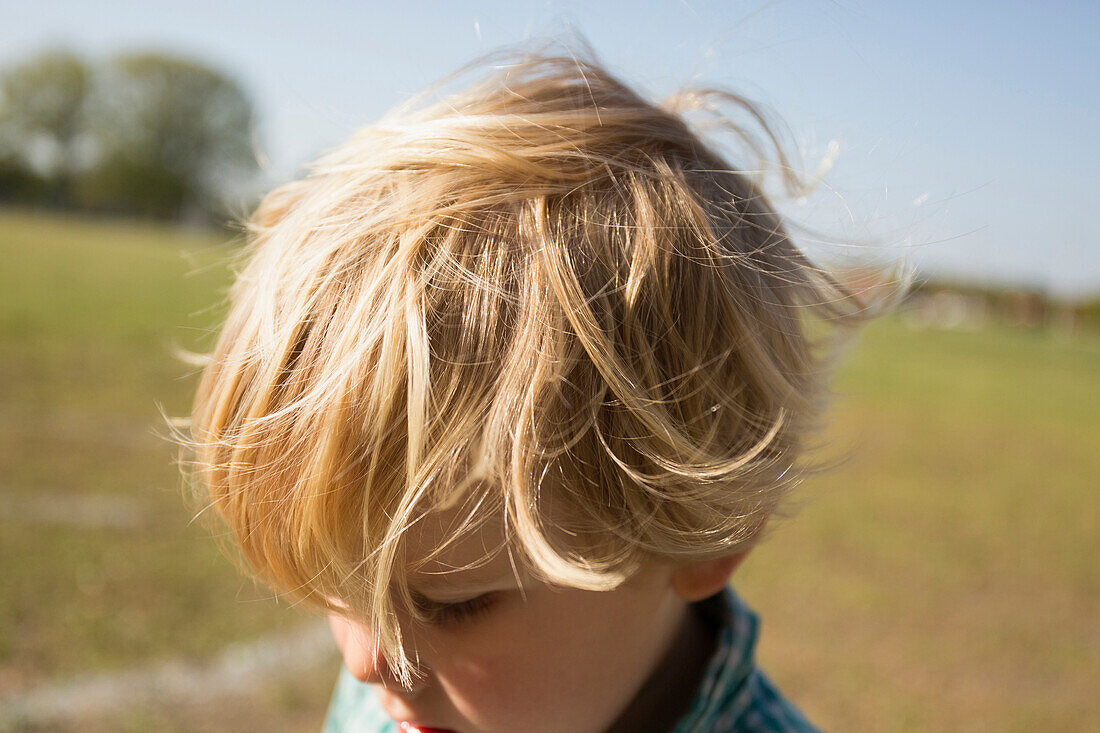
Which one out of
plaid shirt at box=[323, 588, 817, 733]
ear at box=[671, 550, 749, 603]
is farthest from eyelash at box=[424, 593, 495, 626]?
plaid shirt at box=[323, 588, 817, 733]

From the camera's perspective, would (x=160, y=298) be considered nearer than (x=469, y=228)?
No

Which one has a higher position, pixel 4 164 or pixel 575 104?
pixel 575 104

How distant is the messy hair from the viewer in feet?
2.71

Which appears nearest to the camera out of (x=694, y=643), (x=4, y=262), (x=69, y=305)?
(x=694, y=643)

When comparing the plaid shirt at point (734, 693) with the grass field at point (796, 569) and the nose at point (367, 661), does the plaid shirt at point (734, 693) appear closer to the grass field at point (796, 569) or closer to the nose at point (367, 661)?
the grass field at point (796, 569)

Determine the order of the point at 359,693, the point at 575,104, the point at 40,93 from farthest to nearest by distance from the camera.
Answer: the point at 40,93
the point at 359,693
the point at 575,104

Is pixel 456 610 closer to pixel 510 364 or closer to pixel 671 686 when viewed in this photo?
pixel 510 364

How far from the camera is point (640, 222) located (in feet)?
2.91

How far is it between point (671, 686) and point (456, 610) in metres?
0.39

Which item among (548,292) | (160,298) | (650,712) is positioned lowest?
(160,298)

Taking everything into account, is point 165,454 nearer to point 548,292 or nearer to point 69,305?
point 548,292

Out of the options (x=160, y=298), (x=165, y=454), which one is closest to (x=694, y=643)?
(x=165, y=454)

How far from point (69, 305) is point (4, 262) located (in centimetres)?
394

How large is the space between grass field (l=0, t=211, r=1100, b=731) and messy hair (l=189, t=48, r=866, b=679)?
1.00 ft
